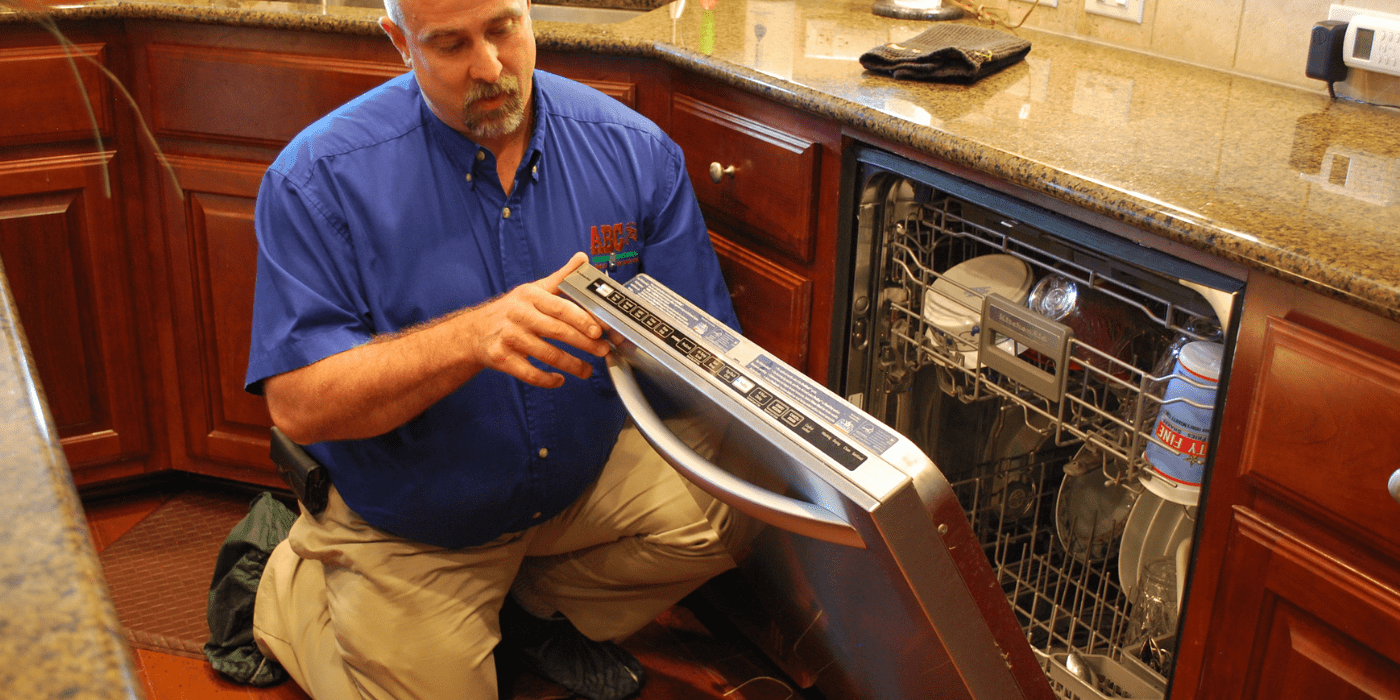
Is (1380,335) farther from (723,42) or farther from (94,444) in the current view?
(94,444)

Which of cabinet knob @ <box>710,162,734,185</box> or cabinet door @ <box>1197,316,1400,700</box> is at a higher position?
cabinet knob @ <box>710,162,734,185</box>

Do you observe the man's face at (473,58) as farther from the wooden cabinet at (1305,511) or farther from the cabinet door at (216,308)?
Result: the wooden cabinet at (1305,511)

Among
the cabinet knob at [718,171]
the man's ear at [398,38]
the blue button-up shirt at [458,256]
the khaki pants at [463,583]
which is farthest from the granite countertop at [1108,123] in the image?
the khaki pants at [463,583]

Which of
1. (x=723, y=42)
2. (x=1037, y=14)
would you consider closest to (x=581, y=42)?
(x=723, y=42)

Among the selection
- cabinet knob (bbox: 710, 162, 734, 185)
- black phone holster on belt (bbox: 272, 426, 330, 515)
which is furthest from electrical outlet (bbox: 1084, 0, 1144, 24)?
black phone holster on belt (bbox: 272, 426, 330, 515)

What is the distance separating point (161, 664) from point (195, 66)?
91 centimetres

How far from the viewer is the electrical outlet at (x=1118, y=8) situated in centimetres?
166

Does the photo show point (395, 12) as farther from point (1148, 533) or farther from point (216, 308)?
point (1148, 533)

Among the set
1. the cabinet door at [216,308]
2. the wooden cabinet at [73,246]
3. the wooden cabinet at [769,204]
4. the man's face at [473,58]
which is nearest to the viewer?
the man's face at [473,58]

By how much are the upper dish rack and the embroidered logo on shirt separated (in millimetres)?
310

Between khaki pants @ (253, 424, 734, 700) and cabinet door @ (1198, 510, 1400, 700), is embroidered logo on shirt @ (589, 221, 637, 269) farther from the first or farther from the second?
cabinet door @ (1198, 510, 1400, 700)

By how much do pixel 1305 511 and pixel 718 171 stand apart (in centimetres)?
83

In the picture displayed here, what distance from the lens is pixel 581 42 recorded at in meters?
1.63

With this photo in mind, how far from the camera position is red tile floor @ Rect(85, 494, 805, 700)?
63.2 inches
